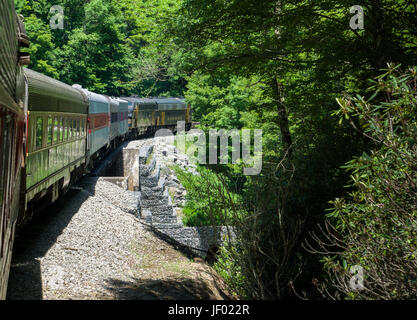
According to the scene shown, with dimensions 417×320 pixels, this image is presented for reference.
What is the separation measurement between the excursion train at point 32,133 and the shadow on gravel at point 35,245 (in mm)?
490

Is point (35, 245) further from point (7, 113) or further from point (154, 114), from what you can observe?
point (154, 114)

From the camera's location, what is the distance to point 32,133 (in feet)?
26.9

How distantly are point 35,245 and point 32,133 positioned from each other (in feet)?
6.69

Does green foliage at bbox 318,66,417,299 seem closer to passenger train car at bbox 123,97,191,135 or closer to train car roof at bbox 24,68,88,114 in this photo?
train car roof at bbox 24,68,88,114

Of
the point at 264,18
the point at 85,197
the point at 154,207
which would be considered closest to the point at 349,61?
the point at 264,18

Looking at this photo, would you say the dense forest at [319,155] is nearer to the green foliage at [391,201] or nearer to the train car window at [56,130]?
the green foliage at [391,201]

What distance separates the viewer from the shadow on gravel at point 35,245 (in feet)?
22.1

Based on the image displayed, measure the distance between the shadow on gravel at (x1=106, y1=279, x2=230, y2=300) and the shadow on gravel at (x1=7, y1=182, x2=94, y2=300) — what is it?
45.6 inches

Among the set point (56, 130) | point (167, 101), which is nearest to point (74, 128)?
point (56, 130)

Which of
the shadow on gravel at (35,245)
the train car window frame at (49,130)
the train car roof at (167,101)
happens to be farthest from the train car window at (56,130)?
the train car roof at (167,101)

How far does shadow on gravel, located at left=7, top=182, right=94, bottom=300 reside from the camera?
6.74m

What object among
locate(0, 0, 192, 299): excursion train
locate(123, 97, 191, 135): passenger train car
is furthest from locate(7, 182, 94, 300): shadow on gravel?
locate(123, 97, 191, 135): passenger train car

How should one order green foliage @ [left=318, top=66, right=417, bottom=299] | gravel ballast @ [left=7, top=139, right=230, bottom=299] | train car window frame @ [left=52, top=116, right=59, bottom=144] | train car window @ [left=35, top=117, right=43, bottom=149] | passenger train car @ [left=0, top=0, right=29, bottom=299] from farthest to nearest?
train car window frame @ [left=52, top=116, right=59, bottom=144], train car window @ [left=35, top=117, right=43, bottom=149], gravel ballast @ [left=7, top=139, right=230, bottom=299], green foliage @ [left=318, top=66, right=417, bottom=299], passenger train car @ [left=0, top=0, right=29, bottom=299]
